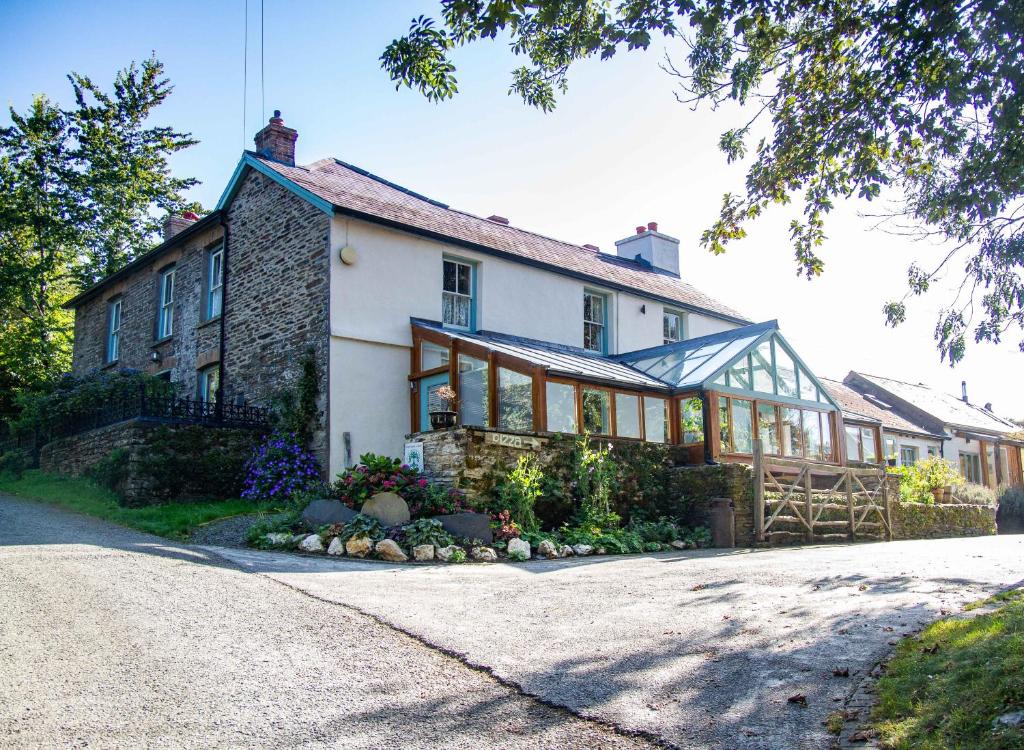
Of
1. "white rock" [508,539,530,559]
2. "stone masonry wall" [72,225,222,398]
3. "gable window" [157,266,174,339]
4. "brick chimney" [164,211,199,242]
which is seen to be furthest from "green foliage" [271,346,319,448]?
"brick chimney" [164,211,199,242]

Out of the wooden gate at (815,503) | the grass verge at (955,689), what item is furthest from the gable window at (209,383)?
the grass verge at (955,689)

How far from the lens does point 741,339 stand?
1798cm

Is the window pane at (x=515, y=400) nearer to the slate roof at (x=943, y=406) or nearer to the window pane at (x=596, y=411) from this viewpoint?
the window pane at (x=596, y=411)

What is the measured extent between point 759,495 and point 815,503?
75.7 inches

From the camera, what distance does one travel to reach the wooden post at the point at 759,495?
13773mm

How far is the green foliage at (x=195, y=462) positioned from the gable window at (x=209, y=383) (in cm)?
327

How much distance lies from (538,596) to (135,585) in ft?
12.1

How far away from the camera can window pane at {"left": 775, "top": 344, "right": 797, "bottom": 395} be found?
59.4 feet

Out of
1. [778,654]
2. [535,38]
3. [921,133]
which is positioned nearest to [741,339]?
[921,133]

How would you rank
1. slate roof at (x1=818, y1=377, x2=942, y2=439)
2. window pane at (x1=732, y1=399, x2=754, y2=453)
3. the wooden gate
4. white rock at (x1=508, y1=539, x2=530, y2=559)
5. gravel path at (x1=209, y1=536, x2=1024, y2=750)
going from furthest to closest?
slate roof at (x1=818, y1=377, x2=942, y2=439), window pane at (x1=732, y1=399, x2=754, y2=453), the wooden gate, white rock at (x1=508, y1=539, x2=530, y2=559), gravel path at (x1=209, y1=536, x2=1024, y2=750)

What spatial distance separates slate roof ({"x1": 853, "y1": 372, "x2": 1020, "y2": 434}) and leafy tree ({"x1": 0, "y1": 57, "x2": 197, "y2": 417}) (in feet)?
95.8

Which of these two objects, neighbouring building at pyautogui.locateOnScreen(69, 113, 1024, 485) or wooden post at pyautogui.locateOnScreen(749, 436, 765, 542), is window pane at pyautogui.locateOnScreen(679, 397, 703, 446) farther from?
wooden post at pyautogui.locateOnScreen(749, 436, 765, 542)

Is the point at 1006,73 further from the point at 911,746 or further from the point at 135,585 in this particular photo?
the point at 135,585

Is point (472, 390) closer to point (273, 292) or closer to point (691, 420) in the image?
point (691, 420)
